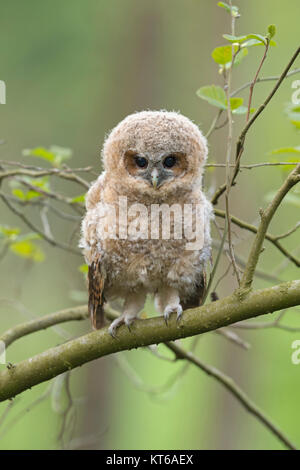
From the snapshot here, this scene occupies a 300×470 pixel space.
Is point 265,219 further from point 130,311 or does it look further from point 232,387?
point 232,387

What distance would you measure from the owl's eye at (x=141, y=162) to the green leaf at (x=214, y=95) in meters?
0.33

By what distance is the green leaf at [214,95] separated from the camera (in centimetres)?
202

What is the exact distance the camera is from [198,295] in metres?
2.49

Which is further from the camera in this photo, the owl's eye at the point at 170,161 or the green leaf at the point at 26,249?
the green leaf at the point at 26,249

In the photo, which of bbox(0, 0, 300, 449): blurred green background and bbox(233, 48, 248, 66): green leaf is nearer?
bbox(233, 48, 248, 66): green leaf

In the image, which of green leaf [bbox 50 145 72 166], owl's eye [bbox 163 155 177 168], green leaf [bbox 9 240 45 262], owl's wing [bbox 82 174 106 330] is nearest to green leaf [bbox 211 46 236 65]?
owl's eye [bbox 163 155 177 168]

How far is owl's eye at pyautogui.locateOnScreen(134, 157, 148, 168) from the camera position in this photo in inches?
87.6

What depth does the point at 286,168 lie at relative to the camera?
7.30 feet

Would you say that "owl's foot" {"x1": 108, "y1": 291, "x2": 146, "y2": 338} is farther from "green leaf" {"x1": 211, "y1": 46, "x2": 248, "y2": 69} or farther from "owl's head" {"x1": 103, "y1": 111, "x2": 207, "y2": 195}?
"green leaf" {"x1": 211, "y1": 46, "x2": 248, "y2": 69}

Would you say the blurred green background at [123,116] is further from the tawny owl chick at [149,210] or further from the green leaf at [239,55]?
the green leaf at [239,55]

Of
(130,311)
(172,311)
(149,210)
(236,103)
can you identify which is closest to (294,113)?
(236,103)

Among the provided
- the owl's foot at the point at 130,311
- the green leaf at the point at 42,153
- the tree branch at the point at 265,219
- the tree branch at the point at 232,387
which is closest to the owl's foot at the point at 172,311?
the owl's foot at the point at 130,311

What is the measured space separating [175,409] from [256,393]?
191 cm

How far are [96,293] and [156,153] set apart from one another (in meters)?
0.59
